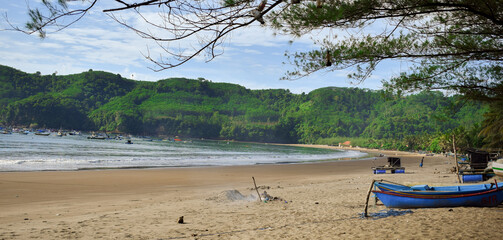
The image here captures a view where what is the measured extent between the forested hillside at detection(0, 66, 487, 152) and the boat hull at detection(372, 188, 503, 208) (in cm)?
8414

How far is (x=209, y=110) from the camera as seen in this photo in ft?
490

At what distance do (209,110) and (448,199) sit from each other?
14353 cm

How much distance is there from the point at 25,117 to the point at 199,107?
2469 inches

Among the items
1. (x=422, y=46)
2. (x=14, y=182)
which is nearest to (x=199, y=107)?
(x=14, y=182)

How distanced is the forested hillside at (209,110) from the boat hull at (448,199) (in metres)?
84.1

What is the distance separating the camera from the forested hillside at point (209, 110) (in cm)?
10525

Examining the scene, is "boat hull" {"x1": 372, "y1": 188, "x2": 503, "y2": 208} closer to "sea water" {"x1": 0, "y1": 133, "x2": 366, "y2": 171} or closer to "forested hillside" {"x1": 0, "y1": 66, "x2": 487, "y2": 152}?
"sea water" {"x1": 0, "y1": 133, "x2": 366, "y2": 171}

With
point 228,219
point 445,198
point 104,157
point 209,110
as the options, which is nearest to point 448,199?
point 445,198

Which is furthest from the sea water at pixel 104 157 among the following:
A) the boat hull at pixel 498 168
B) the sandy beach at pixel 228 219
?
the boat hull at pixel 498 168

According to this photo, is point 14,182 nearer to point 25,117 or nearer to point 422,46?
point 422,46

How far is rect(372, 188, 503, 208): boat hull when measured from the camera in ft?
25.1

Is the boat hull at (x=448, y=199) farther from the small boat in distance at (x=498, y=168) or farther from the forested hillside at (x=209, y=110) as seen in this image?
the forested hillside at (x=209, y=110)

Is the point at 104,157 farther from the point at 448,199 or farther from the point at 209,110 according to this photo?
the point at 209,110

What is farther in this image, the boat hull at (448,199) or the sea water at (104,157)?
the sea water at (104,157)
